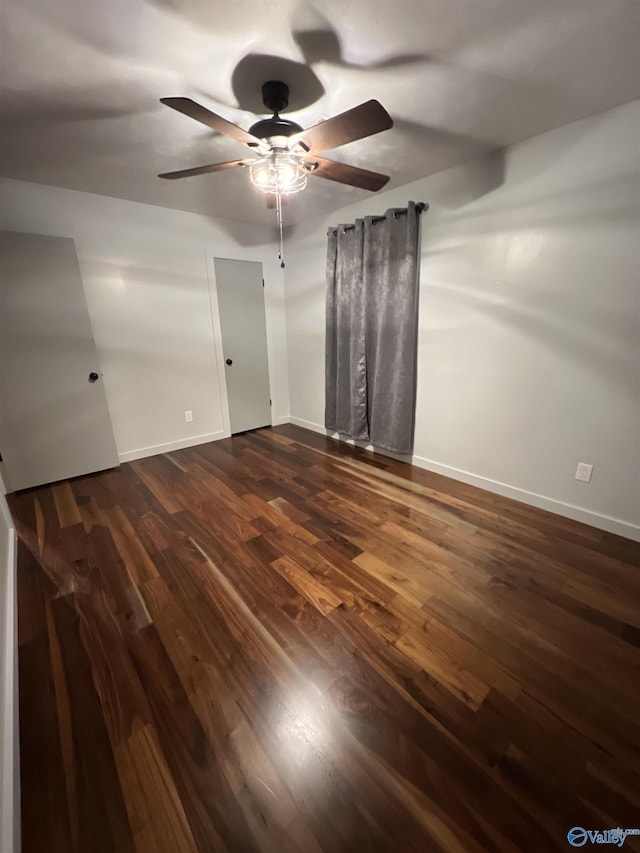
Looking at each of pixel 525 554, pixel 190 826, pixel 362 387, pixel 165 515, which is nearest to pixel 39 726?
pixel 190 826

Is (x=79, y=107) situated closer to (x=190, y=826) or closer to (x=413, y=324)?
(x=413, y=324)

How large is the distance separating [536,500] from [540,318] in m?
1.26

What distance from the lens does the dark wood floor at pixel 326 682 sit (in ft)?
2.94

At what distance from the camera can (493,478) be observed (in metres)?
2.54

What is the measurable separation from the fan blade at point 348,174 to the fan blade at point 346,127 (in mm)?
175

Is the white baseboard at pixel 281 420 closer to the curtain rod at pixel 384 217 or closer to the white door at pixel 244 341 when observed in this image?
the white door at pixel 244 341

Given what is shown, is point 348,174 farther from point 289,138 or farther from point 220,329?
point 220,329

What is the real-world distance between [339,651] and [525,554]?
1252mm

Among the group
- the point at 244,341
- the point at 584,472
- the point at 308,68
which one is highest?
the point at 308,68

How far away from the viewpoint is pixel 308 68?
4.70ft

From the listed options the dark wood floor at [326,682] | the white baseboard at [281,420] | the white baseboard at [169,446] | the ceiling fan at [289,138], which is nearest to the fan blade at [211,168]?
the ceiling fan at [289,138]

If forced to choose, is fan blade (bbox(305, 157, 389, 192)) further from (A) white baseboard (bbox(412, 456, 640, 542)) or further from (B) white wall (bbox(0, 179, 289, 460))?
(A) white baseboard (bbox(412, 456, 640, 542))

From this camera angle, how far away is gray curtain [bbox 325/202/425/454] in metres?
2.70

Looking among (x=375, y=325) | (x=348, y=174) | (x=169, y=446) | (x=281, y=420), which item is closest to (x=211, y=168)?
(x=348, y=174)
